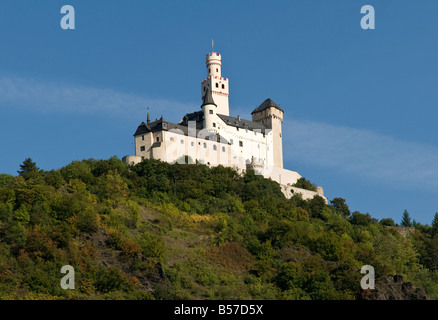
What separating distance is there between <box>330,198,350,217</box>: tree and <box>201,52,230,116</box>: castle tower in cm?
1692

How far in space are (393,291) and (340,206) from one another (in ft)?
96.9

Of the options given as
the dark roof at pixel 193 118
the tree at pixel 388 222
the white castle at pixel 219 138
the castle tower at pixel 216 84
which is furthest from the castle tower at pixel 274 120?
the tree at pixel 388 222

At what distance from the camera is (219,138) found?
101438 millimetres

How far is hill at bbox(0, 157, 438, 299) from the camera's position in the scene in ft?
233

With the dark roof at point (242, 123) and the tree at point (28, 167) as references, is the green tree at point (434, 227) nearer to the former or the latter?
the dark roof at point (242, 123)

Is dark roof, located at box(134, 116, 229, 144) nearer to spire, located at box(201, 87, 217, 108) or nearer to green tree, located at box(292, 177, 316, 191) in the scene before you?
spire, located at box(201, 87, 217, 108)

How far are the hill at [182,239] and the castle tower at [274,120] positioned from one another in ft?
30.9

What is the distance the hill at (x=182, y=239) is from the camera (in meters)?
71.0

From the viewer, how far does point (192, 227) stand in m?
85.2

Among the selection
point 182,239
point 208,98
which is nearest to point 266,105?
point 208,98

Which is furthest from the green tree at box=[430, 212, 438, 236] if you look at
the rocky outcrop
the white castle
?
the rocky outcrop

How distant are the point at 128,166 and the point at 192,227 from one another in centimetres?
1320
